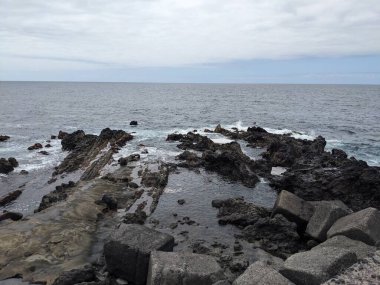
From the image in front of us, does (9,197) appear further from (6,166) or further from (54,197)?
(6,166)

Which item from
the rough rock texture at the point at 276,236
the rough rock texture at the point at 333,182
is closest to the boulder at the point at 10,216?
the rough rock texture at the point at 276,236

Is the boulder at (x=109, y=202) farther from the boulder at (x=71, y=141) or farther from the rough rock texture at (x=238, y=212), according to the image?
the boulder at (x=71, y=141)

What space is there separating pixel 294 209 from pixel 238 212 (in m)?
3.73

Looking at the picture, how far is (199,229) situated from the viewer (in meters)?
21.8

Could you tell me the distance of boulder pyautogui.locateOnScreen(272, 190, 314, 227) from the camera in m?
20.9

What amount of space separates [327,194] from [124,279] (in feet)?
50.1

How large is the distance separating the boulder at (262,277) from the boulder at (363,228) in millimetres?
6007

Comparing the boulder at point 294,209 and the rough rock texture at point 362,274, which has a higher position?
the rough rock texture at point 362,274

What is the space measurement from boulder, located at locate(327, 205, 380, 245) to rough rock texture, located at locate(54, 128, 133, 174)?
850 inches

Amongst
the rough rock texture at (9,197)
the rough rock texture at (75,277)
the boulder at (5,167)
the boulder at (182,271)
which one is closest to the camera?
the boulder at (182,271)

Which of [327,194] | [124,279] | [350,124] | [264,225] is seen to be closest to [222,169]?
[327,194]

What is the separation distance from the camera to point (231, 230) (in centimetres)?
2172

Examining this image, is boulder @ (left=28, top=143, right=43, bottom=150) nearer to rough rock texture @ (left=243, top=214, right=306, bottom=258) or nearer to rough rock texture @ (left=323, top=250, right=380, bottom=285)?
rough rock texture @ (left=243, top=214, right=306, bottom=258)

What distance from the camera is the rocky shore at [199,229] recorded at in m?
13.1
